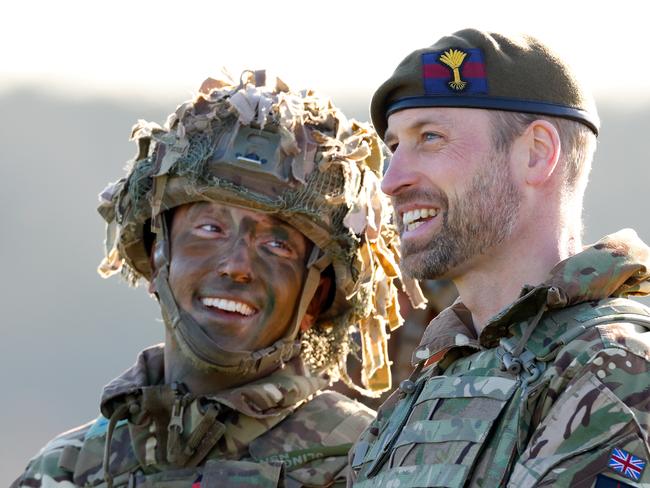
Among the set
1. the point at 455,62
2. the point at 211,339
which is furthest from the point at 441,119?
the point at 211,339

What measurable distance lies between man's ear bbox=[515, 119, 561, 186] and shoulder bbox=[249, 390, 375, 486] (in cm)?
166

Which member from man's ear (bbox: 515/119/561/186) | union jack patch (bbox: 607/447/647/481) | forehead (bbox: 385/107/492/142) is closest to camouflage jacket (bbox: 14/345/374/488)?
forehead (bbox: 385/107/492/142)

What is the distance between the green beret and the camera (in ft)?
15.6

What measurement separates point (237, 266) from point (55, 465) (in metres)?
1.12

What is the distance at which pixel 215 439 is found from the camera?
595 centimetres

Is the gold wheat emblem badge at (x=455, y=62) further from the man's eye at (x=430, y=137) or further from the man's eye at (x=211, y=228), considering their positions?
the man's eye at (x=211, y=228)

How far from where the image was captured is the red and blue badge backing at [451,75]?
4.79 m

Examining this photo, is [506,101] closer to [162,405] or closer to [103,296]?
[162,405]

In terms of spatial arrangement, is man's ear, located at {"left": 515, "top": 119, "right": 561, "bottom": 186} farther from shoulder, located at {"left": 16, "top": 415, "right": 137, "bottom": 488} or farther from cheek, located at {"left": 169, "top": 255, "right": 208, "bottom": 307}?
shoulder, located at {"left": 16, "top": 415, "right": 137, "bottom": 488}

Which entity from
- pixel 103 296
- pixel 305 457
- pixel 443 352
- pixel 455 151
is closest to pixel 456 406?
pixel 443 352

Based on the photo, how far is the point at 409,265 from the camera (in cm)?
477

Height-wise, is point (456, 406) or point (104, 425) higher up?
point (456, 406)

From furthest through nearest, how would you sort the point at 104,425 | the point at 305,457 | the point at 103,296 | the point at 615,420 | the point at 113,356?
the point at 103,296 < the point at 113,356 < the point at 104,425 < the point at 305,457 < the point at 615,420

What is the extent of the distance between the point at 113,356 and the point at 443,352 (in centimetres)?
1229
